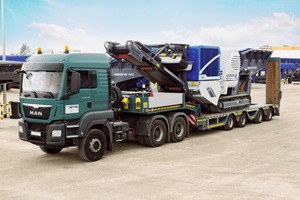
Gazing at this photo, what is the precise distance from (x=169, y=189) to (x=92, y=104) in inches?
127

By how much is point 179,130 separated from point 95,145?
137 inches

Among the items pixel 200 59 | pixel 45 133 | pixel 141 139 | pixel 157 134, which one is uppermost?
pixel 200 59

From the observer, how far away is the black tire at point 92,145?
29.5 feet

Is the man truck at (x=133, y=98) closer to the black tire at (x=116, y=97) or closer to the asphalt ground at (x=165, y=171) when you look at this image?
the black tire at (x=116, y=97)

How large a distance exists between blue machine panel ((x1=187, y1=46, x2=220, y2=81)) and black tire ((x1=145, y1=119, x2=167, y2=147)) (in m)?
2.21

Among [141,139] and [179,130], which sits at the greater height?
[179,130]

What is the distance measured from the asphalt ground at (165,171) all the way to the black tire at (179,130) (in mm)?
273

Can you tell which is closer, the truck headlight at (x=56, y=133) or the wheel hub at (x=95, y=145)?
the truck headlight at (x=56, y=133)

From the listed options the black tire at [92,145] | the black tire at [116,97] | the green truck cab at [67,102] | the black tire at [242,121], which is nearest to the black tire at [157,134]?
the black tire at [116,97]

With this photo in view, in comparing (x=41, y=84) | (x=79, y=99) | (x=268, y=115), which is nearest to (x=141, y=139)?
(x=79, y=99)

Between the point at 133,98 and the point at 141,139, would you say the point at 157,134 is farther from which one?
the point at 133,98

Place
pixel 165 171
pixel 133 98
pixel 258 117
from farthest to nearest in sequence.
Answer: pixel 258 117 < pixel 133 98 < pixel 165 171

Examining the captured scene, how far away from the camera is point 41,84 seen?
29.2 feet

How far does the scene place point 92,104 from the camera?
30.1 feet
